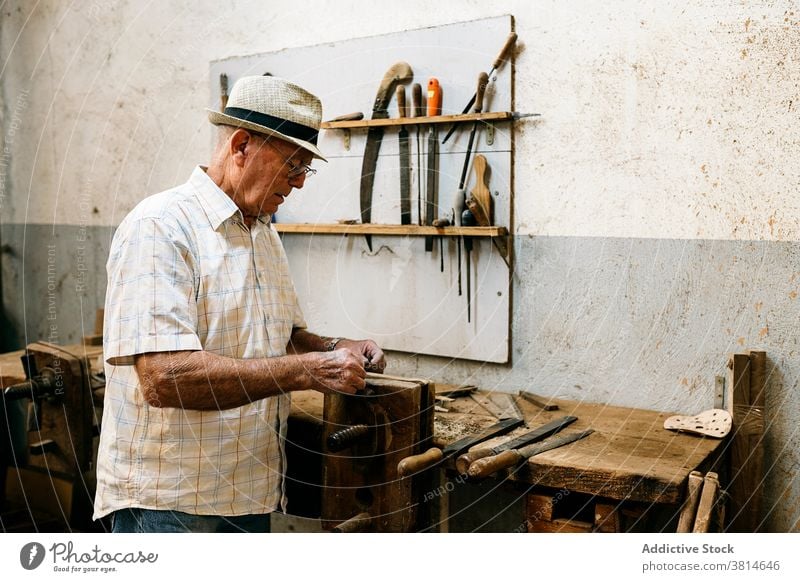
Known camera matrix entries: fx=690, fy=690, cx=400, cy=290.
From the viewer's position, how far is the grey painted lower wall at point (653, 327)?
1869 millimetres

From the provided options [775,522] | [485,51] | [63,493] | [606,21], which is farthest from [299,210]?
[775,522]

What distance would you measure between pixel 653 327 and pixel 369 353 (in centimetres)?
85

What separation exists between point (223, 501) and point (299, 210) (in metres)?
1.26

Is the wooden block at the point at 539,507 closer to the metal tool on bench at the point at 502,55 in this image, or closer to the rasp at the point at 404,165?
the rasp at the point at 404,165

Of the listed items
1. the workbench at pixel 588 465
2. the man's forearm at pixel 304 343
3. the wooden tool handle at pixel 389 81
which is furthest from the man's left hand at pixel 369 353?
the wooden tool handle at pixel 389 81

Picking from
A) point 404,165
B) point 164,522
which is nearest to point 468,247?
point 404,165

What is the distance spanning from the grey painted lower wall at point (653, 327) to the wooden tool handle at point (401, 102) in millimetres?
587

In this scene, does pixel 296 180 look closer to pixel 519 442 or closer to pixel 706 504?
pixel 519 442

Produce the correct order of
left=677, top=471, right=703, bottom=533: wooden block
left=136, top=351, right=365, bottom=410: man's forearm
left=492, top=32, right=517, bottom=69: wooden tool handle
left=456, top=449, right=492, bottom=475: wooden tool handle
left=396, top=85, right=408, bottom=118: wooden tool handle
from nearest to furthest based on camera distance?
left=136, top=351, right=365, bottom=410: man's forearm
left=677, top=471, right=703, bottom=533: wooden block
left=456, top=449, right=492, bottom=475: wooden tool handle
left=492, top=32, right=517, bottom=69: wooden tool handle
left=396, top=85, right=408, bottom=118: wooden tool handle

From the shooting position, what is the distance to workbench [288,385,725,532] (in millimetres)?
1552

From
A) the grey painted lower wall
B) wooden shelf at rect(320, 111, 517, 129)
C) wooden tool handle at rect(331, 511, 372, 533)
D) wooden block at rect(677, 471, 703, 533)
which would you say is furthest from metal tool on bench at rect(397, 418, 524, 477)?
wooden shelf at rect(320, 111, 517, 129)
